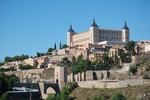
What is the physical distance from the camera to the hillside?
38688 millimetres

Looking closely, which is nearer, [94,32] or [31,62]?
[31,62]

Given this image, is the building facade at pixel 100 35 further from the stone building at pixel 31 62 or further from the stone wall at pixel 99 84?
the stone wall at pixel 99 84

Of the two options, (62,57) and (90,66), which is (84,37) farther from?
(90,66)

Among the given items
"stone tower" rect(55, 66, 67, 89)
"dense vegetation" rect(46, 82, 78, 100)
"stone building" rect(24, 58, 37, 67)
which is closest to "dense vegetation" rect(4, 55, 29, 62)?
"stone building" rect(24, 58, 37, 67)

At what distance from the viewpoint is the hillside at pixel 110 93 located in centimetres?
3869

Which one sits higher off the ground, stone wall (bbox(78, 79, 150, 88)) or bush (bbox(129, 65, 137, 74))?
bush (bbox(129, 65, 137, 74))

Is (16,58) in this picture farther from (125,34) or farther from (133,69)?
(133,69)

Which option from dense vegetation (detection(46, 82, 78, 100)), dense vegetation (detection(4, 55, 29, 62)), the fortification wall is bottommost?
dense vegetation (detection(46, 82, 78, 100))

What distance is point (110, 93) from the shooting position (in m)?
42.0

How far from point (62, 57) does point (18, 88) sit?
3259 centimetres

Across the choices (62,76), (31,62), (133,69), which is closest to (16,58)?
(31,62)

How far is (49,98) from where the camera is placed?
43344 mm

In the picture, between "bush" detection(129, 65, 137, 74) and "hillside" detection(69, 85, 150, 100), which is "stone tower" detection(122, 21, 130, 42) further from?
"hillside" detection(69, 85, 150, 100)

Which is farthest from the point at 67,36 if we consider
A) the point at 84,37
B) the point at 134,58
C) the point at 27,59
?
the point at 134,58
